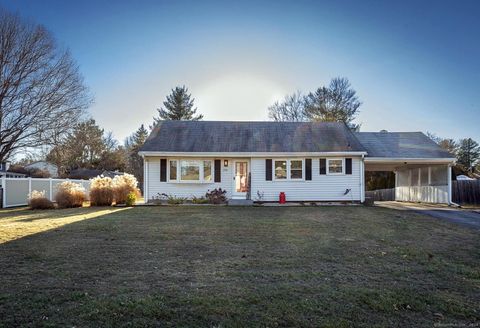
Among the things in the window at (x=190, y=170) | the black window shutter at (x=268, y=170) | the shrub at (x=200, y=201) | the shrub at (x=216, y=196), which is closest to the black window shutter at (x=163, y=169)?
the window at (x=190, y=170)

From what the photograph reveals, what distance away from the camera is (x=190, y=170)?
1625 centimetres

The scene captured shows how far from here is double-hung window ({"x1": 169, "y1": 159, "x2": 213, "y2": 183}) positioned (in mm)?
16125

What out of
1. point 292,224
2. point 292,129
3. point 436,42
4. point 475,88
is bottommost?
point 292,224

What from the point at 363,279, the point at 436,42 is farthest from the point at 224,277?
the point at 436,42

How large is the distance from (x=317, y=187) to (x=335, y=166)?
4.50ft

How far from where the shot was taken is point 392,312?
323cm

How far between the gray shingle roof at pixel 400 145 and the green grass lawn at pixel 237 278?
962cm

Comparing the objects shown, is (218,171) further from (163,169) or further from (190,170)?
(163,169)

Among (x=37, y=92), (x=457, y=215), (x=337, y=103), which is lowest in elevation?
(x=457, y=215)

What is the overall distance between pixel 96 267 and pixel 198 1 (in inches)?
412

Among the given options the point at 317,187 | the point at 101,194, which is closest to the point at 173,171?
the point at 101,194

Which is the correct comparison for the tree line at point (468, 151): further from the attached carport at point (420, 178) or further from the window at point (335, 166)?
the window at point (335, 166)

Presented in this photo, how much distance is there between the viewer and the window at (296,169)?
16.1m

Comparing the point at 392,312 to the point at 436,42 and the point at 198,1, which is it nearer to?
the point at 198,1
